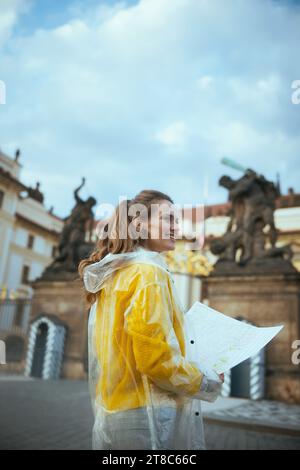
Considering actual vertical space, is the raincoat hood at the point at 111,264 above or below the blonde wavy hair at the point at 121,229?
below

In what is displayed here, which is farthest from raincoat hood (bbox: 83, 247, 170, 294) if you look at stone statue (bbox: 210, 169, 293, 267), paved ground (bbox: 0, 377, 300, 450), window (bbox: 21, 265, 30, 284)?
window (bbox: 21, 265, 30, 284)

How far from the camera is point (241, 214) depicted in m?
12.8

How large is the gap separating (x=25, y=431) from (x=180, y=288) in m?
29.4

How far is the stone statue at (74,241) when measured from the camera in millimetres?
14797

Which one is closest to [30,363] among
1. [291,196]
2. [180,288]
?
[180,288]

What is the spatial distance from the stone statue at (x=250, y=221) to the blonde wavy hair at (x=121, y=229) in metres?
10.3

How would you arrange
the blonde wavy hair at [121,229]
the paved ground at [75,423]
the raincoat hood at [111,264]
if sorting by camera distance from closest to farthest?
1. the raincoat hood at [111,264]
2. the blonde wavy hair at [121,229]
3. the paved ground at [75,423]

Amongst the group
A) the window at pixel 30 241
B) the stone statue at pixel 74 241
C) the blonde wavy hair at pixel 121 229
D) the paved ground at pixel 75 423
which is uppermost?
the window at pixel 30 241

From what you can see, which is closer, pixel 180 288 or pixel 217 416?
pixel 217 416

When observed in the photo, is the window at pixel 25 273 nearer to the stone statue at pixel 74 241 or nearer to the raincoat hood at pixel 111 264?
the stone statue at pixel 74 241

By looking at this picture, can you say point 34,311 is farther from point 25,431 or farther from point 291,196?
point 291,196

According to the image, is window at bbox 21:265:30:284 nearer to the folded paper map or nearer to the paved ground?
the paved ground

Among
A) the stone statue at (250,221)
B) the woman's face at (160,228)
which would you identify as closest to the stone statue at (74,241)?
the stone statue at (250,221)
